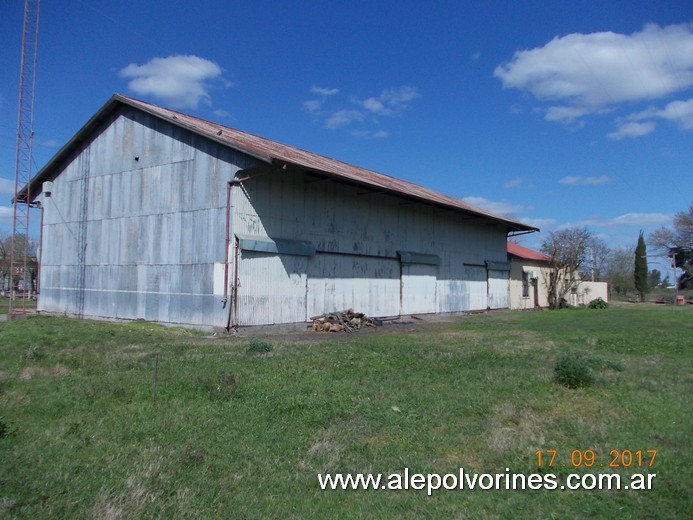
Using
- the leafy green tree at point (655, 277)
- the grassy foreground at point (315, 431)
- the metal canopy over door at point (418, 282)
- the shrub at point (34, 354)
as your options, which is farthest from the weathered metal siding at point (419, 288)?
the leafy green tree at point (655, 277)

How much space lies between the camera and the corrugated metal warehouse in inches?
663

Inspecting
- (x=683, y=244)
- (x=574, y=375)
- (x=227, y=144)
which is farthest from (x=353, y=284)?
(x=683, y=244)

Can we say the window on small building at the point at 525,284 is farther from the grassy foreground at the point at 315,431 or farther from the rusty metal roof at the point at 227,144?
the grassy foreground at the point at 315,431

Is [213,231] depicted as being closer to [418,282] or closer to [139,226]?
[139,226]

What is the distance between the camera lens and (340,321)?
18875mm

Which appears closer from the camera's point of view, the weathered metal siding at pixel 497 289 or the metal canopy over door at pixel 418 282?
the metal canopy over door at pixel 418 282

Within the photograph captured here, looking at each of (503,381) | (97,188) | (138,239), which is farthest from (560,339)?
(97,188)

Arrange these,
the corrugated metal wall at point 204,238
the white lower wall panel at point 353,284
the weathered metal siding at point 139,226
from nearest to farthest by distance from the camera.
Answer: the corrugated metal wall at point 204,238 → the weathered metal siding at point 139,226 → the white lower wall panel at point 353,284

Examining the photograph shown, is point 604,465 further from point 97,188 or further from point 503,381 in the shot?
point 97,188

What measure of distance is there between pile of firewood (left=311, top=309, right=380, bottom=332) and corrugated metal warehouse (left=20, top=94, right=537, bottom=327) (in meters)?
0.50

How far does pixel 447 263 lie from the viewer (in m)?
27.3

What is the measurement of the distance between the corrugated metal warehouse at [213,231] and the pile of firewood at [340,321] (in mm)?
498
